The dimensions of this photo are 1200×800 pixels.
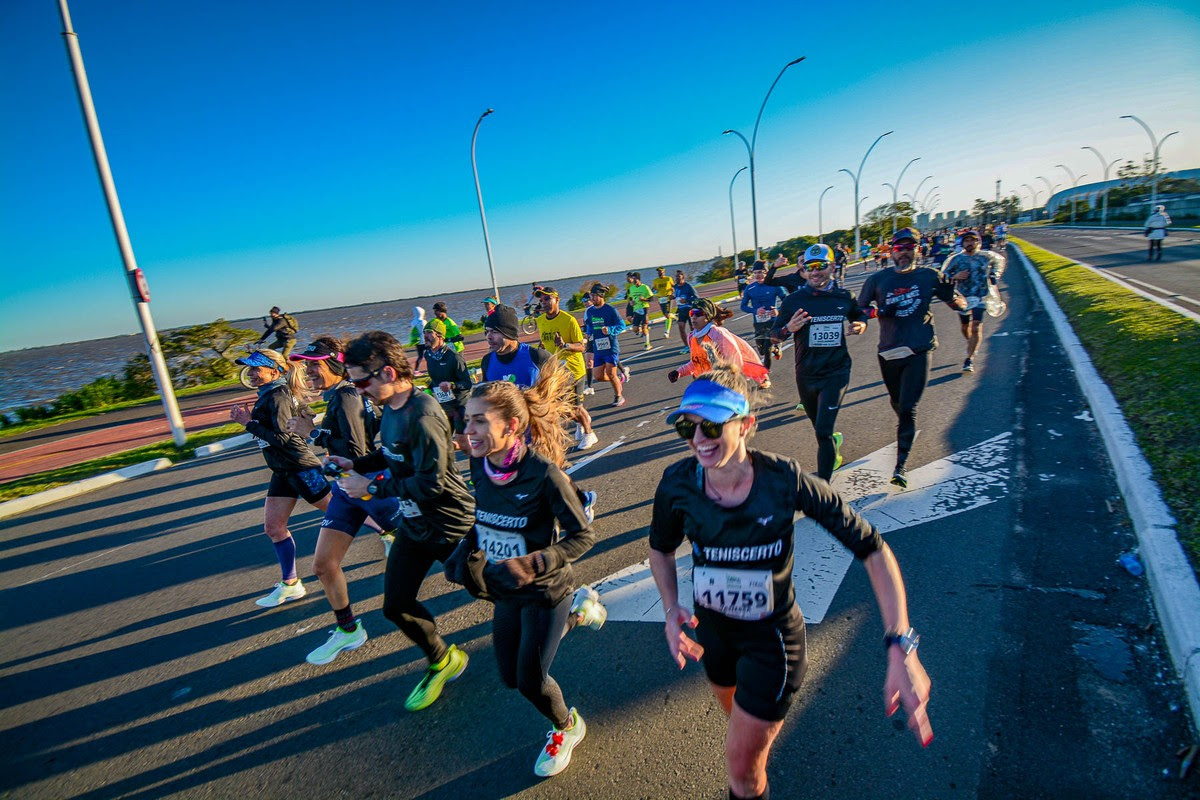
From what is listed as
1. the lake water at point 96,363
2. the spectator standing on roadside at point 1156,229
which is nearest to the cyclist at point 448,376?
the lake water at point 96,363

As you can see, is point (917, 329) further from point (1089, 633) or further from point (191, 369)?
point (191, 369)

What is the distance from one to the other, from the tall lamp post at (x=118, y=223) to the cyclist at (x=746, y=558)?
11.9 m

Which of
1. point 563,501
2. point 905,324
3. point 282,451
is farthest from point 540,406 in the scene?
point 905,324

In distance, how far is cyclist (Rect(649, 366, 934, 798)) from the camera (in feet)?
6.04

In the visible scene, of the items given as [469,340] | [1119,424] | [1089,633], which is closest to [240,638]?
[1089,633]

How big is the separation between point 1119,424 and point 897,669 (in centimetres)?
560

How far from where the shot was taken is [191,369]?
21.3 m

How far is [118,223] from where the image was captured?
9992 millimetres

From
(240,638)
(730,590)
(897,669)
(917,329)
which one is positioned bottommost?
(240,638)

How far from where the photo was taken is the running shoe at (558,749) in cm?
253

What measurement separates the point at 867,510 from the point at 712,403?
3.41 metres

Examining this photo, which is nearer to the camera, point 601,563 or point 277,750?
point 277,750

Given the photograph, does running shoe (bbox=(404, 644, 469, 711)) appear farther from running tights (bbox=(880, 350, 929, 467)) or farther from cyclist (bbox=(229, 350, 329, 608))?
running tights (bbox=(880, 350, 929, 467))

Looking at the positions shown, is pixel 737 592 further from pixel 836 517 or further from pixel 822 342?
pixel 822 342
